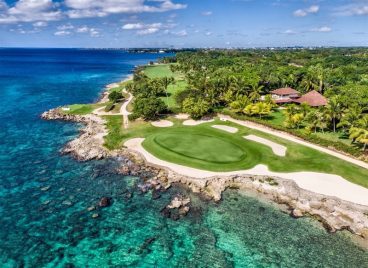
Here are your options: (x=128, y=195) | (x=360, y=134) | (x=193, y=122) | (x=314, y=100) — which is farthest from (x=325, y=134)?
(x=128, y=195)

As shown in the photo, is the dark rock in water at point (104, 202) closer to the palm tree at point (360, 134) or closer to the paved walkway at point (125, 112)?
the paved walkway at point (125, 112)

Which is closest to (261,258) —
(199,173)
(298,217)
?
(298,217)

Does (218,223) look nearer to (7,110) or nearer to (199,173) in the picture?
(199,173)

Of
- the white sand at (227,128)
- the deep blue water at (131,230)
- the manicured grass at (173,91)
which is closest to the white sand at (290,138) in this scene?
the white sand at (227,128)

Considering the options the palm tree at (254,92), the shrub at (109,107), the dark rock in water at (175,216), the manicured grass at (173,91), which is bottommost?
the dark rock in water at (175,216)

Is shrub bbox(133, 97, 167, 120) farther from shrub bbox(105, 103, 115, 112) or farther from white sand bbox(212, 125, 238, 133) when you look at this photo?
white sand bbox(212, 125, 238, 133)

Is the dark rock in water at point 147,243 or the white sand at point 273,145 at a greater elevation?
the white sand at point 273,145
